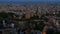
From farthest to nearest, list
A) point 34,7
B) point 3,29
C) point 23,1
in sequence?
point 34,7
point 23,1
point 3,29

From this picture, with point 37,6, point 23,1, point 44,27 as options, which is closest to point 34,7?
point 37,6

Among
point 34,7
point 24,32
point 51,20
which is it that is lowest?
point 24,32

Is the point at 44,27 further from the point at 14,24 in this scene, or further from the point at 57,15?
the point at 14,24

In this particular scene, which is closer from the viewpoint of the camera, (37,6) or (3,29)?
(3,29)

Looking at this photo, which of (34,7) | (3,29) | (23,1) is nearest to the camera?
(3,29)

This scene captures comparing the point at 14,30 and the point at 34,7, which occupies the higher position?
the point at 34,7

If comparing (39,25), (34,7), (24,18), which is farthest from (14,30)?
(34,7)

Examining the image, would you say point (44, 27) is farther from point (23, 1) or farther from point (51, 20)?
point (23, 1)
